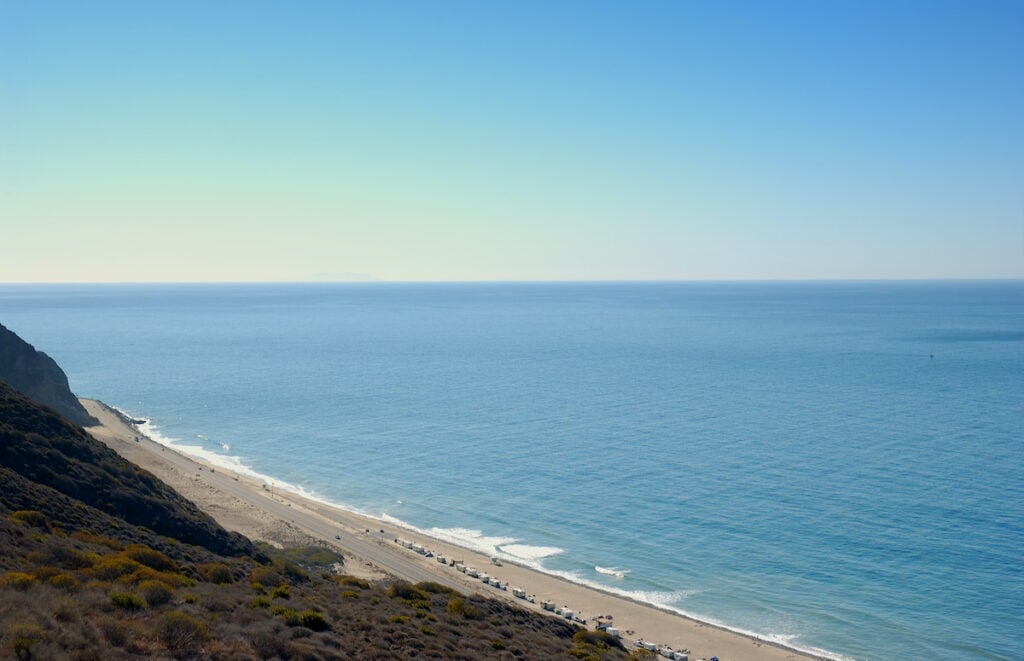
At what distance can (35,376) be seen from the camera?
7062cm

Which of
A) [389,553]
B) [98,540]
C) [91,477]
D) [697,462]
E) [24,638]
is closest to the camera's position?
[24,638]

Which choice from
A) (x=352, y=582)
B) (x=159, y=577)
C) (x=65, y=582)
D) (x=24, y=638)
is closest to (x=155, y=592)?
(x=65, y=582)

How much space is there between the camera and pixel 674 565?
45531 mm

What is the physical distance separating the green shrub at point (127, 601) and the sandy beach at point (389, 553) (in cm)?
2337

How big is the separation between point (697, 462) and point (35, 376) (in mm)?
59935

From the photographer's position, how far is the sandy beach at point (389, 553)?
3681 cm

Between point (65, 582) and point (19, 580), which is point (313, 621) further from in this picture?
point (19, 580)

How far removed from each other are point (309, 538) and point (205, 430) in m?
44.1

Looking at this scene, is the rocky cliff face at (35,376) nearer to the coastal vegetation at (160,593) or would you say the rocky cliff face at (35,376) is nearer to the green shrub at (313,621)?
the coastal vegetation at (160,593)

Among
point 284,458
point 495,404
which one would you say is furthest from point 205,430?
point 495,404

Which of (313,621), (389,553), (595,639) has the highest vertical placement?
(313,621)

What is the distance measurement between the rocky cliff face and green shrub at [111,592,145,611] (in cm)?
5774

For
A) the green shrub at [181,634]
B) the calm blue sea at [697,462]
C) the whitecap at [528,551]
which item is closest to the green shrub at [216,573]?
the green shrub at [181,634]

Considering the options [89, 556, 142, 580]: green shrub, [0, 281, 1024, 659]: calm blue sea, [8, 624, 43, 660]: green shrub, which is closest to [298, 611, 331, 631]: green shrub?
[89, 556, 142, 580]: green shrub
